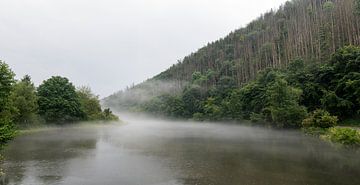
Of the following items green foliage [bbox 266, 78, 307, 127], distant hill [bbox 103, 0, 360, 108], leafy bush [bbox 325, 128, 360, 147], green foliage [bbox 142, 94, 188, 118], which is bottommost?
leafy bush [bbox 325, 128, 360, 147]

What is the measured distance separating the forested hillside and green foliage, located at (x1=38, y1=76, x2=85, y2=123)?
4020cm

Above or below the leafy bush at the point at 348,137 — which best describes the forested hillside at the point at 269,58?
above

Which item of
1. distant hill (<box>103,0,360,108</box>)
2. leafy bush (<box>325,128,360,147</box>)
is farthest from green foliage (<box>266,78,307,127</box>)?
distant hill (<box>103,0,360,108</box>)

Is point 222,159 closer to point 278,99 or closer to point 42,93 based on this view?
point 278,99

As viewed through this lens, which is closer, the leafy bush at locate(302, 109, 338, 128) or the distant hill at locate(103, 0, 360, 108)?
the leafy bush at locate(302, 109, 338, 128)

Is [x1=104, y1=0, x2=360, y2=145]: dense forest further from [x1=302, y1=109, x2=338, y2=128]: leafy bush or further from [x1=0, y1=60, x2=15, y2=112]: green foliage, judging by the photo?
[x1=0, y1=60, x2=15, y2=112]: green foliage

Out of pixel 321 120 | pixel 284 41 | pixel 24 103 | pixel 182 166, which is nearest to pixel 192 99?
pixel 284 41

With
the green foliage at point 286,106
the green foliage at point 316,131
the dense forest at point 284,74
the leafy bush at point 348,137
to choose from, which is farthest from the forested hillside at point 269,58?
the leafy bush at point 348,137

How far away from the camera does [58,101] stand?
82250 millimetres

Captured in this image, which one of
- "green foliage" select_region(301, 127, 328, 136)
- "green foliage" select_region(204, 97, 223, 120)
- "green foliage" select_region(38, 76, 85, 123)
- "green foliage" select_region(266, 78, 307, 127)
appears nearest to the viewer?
"green foliage" select_region(301, 127, 328, 136)

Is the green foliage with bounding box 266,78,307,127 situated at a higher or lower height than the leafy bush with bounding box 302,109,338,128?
higher

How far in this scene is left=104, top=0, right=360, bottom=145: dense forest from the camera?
63531 mm

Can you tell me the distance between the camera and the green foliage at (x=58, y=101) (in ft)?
263

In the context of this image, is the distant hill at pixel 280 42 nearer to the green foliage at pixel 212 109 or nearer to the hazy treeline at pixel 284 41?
the hazy treeline at pixel 284 41
